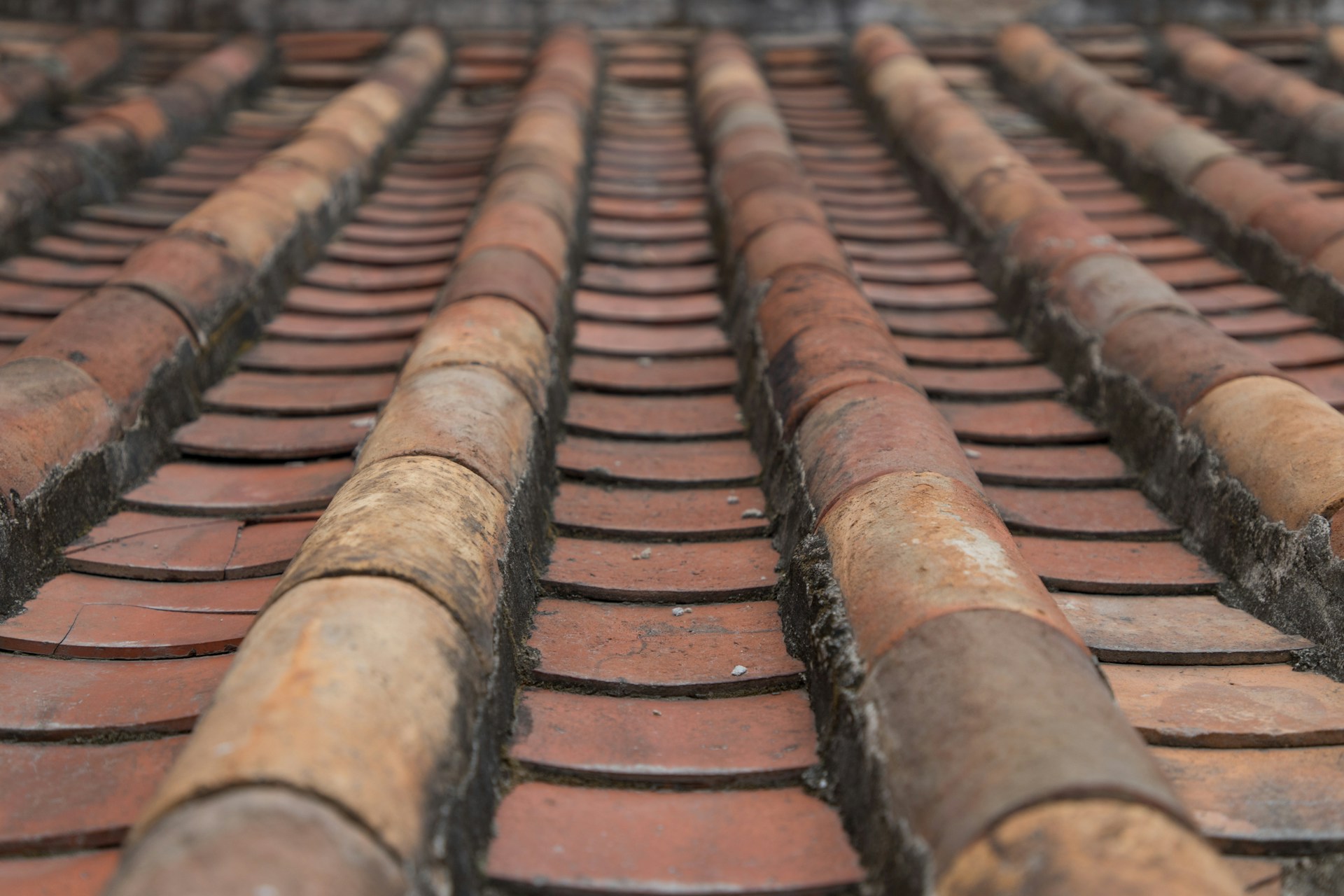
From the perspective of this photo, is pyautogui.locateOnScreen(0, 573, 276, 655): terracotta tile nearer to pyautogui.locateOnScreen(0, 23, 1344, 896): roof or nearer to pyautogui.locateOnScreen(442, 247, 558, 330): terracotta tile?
pyautogui.locateOnScreen(0, 23, 1344, 896): roof

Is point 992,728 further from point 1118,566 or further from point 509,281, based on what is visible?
point 509,281

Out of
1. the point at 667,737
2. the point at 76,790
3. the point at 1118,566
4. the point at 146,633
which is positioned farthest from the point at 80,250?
the point at 1118,566

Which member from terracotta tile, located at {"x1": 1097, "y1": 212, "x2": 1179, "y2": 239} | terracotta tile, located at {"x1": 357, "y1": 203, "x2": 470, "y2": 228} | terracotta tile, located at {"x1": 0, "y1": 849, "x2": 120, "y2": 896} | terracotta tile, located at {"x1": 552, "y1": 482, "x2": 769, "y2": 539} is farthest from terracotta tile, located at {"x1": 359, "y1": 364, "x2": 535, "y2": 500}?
terracotta tile, located at {"x1": 1097, "y1": 212, "x2": 1179, "y2": 239}

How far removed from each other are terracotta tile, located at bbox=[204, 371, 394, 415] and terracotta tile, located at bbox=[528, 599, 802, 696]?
1046 mm

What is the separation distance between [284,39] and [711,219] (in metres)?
2.89

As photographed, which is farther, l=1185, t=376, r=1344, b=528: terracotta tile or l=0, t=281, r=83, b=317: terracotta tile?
l=0, t=281, r=83, b=317: terracotta tile

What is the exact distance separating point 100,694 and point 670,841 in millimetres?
1120

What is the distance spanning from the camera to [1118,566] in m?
2.38

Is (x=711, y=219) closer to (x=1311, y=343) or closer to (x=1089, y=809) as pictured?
(x=1311, y=343)

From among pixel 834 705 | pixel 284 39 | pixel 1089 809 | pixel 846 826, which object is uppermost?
pixel 284 39

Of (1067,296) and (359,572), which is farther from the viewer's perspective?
(1067,296)

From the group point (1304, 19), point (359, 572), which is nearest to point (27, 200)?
point (359, 572)

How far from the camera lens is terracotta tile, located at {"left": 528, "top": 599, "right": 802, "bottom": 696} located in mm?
1984

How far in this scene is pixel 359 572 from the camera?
165 centimetres
